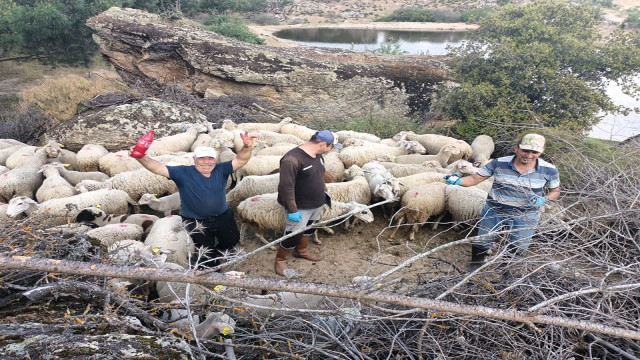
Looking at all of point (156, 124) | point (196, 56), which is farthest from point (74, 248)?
point (196, 56)

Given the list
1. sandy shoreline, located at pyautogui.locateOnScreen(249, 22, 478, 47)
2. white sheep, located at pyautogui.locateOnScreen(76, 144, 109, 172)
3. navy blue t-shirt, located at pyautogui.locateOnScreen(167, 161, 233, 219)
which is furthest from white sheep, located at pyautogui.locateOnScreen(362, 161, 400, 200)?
sandy shoreline, located at pyautogui.locateOnScreen(249, 22, 478, 47)

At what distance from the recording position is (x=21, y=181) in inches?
232

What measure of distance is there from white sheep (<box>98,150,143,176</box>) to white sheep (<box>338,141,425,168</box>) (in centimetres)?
385

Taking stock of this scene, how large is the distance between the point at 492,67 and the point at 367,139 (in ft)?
11.0

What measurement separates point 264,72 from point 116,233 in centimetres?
725

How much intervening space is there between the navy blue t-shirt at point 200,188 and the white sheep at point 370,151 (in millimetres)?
3486

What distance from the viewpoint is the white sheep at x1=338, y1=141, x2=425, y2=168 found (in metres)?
7.01

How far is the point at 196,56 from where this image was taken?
35.2ft

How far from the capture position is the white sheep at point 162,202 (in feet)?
18.1

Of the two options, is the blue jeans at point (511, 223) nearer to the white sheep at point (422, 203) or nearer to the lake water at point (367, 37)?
the white sheep at point (422, 203)

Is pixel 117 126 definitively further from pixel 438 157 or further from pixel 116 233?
pixel 438 157

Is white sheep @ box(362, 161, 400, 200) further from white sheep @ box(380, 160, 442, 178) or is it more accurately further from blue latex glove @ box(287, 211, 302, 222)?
blue latex glove @ box(287, 211, 302, 222)

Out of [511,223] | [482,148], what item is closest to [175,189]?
[511,223]

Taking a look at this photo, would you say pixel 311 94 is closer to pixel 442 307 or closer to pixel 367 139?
pixel 367 139
